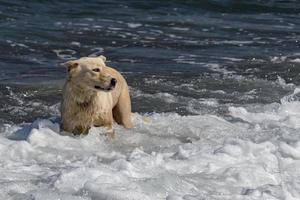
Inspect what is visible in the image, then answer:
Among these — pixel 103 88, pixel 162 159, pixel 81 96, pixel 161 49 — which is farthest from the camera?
pixel 161 49

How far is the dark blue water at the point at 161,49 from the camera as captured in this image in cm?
1054

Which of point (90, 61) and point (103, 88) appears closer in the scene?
point (103, 88)

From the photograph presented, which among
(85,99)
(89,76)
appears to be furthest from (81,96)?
(89,76)

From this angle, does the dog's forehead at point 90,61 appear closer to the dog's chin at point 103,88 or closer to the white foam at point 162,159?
the dog's chin at point 103,88

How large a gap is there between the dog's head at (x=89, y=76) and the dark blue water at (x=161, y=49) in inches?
46.2

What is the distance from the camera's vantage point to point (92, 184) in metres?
6.28

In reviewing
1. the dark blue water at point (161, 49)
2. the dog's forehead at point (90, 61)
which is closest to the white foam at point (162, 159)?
the dog's forehead at point (90, 61)

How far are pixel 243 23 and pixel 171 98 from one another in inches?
357

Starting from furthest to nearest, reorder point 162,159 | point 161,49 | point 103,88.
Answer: point 161,49
point 103,88
point 162,159

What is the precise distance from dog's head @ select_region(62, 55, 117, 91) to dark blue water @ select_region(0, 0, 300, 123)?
3.85 feet

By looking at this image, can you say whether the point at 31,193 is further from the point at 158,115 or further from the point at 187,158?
the point at 158,115

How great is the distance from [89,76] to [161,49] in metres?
6.78

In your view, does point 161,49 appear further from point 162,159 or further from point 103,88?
point 162,159

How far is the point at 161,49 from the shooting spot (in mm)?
14992
